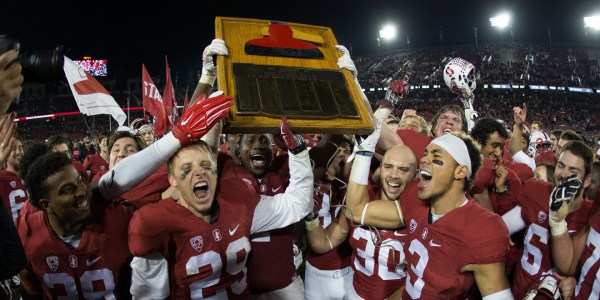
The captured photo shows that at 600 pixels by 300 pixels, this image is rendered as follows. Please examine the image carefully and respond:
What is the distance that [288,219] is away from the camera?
9.06 ft

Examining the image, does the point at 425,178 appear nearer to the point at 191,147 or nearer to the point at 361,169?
the point at 361,169

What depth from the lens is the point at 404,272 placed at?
9.88ft

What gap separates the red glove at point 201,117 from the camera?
2205 mm

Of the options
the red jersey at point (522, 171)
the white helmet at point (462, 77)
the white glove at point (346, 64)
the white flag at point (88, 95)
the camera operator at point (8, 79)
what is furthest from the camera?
the white helmet at point (462, 77)

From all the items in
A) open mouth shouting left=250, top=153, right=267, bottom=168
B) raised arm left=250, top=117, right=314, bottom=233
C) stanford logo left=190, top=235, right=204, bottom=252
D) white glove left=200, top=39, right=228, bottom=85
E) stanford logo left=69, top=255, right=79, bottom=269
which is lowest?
stanford logo left=69, top=255, right=79, bottom=269

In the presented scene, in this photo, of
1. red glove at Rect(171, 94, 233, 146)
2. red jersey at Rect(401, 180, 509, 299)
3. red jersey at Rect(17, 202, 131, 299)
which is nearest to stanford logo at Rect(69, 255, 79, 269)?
red jersey at Rect(17, 202, 131, 299)

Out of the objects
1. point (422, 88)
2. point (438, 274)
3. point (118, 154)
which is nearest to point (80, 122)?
point (422, 88)

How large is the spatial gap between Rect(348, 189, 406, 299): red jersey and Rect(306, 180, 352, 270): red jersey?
38 cm

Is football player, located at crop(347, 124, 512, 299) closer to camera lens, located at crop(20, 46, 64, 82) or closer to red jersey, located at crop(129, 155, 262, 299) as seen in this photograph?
red jersey, located at crop(129, 155, 262, 299)

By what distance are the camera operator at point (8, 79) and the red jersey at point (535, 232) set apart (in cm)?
338

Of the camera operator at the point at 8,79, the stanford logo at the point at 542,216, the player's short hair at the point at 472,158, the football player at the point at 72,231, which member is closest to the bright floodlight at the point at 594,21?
the stanford logo at the point at 542,216

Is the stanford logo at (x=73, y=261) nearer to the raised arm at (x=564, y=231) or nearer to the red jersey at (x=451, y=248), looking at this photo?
the red jersey at (x=451, y=248)

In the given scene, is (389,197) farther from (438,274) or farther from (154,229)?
(154,229)

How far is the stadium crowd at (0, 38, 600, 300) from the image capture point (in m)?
2.30
